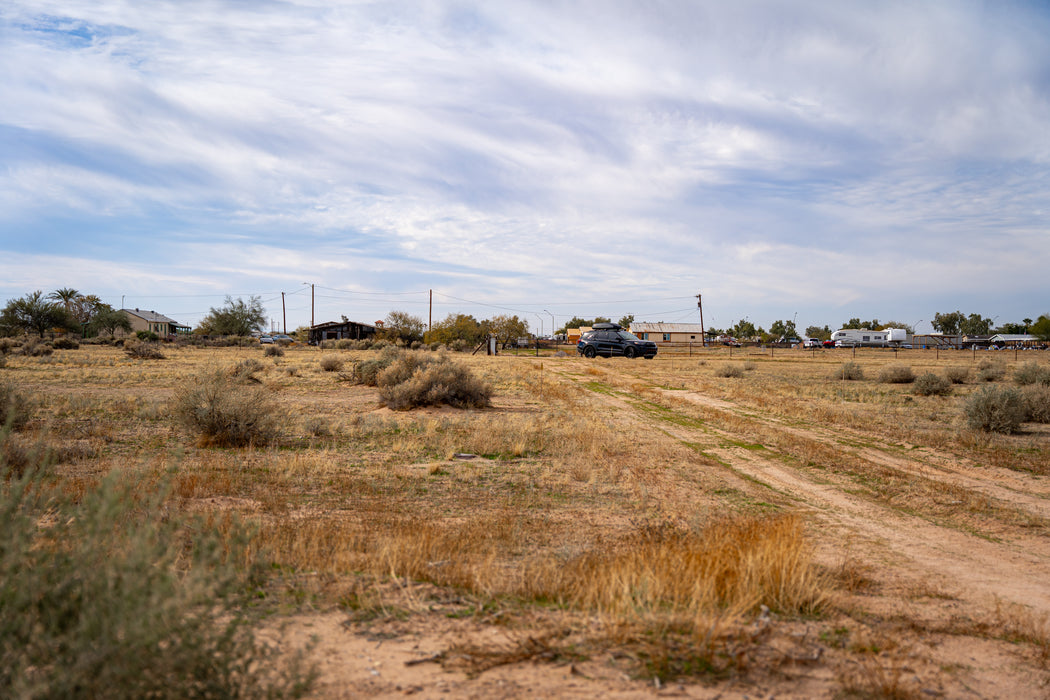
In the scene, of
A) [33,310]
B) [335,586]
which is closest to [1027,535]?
[335,586]

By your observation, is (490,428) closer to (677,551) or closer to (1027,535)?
(677,551)

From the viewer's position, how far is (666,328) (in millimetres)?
126688

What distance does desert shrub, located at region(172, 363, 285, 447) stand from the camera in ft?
38.3

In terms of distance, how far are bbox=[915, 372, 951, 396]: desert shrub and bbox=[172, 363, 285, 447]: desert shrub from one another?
20610 millimetres

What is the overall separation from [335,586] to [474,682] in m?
1.66

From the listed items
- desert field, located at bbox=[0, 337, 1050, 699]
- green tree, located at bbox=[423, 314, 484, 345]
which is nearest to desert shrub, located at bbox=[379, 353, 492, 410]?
desert field, located at bbox=[0, 337, 1050, 699]

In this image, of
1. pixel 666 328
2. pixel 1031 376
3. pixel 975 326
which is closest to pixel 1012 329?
pixel 975 326

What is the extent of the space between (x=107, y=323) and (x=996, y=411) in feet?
338

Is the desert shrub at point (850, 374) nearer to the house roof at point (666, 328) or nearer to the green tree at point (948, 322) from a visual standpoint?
the house roof at point (666, 328)

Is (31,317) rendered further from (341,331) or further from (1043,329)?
(1043,329)

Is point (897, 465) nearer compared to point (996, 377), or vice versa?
point (897, 465)

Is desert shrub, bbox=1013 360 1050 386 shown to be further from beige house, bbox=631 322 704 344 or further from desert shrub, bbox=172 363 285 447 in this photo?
beige house, bbox=631 322 704 344

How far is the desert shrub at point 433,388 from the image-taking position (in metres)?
17.0

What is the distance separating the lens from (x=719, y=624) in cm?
402
